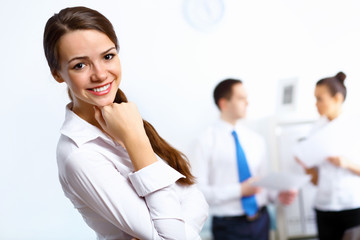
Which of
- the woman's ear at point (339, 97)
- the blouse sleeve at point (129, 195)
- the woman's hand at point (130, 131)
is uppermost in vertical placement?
the woman's hand at point (130, 131)

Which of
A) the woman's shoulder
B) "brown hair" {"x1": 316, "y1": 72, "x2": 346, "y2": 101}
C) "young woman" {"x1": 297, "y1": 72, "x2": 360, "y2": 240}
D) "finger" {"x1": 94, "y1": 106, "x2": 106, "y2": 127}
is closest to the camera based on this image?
the woman's shoulder

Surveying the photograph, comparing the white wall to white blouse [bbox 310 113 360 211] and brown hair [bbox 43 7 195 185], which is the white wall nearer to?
white blouse [bbox 310 113 360 211]

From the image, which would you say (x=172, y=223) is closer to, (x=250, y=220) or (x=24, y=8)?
(x=24, y=8)

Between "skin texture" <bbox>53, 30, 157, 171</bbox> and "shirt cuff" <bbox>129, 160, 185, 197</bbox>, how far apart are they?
0.02m

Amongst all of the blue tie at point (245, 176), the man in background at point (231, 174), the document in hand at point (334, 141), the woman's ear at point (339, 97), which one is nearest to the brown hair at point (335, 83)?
the woman's ear at point (339, 97)

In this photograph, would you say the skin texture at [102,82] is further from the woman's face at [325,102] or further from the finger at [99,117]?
the woman's face at [325,102]

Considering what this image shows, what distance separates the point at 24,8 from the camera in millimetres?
1641

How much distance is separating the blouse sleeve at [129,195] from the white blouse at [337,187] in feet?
4.95

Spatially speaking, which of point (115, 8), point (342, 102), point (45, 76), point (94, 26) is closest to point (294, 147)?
point (342, 102)

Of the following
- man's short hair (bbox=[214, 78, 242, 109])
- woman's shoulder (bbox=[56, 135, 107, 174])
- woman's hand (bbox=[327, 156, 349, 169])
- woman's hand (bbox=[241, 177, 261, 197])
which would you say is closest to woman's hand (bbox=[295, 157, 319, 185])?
woman's hand (bbox=[327, 156, 349, 169])

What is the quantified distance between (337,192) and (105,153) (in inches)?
63.2

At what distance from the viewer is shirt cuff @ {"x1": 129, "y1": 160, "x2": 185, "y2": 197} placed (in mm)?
811

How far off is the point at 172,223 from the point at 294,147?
1.73 m

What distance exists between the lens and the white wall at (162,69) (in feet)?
5.59
